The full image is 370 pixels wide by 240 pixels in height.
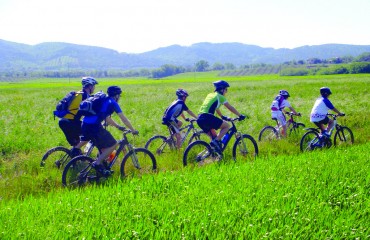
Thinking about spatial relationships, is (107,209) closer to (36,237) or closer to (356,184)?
(36,237)

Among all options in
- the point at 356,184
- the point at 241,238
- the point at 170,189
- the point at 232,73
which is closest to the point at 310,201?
the point at 356,184

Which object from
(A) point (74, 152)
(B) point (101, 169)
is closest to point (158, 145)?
(A) point (74, 152)

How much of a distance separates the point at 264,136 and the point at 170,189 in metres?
7.40

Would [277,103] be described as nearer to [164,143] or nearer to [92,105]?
[164,143]

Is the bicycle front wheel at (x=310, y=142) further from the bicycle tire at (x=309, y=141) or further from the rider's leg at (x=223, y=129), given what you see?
the rider's leg at (x=223, y=129)

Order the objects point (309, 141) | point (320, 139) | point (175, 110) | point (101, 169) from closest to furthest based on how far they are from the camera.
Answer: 1. point (101, 169)
2. point (175, 110)
3. point (320, 139)
4. point (309, 141)

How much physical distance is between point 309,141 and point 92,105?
24.9 ft

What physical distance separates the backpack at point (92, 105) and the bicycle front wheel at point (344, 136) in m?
8.29

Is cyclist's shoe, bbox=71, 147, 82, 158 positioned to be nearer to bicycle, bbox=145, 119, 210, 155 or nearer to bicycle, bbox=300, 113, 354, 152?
bicycle, bbox=145, 119, 210, 155

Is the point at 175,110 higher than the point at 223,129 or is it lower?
higher

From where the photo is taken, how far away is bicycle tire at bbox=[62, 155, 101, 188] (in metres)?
7.34

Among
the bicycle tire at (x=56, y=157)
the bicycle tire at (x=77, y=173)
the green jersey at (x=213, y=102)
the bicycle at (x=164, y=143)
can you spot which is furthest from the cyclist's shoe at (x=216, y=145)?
the bicycle tire at (x=56, y=157)

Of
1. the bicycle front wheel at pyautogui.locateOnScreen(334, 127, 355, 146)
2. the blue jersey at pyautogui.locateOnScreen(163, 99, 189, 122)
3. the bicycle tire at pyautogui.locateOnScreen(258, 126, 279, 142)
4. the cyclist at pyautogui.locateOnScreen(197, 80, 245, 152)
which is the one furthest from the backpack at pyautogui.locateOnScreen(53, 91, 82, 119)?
the bicycle front wheel at pyautogui.locateOnScreen(334, 127, 355, 146)

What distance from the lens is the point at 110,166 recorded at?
7.89 metres
